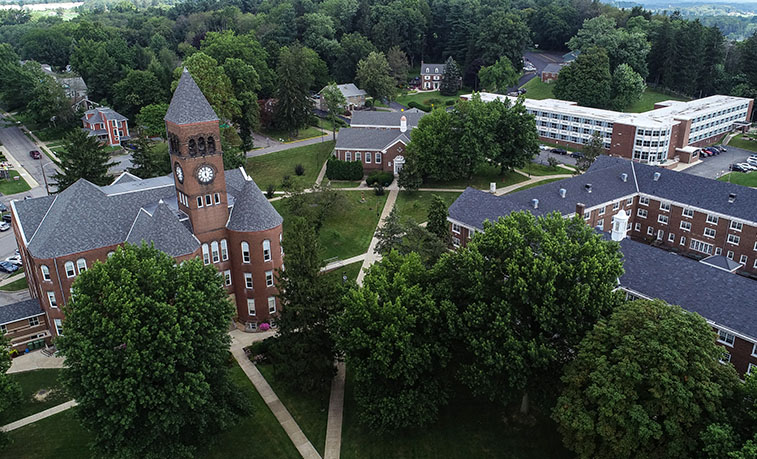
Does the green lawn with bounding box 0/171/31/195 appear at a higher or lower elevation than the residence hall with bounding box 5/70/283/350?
lower

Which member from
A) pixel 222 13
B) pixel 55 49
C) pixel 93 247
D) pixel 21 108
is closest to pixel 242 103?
pixel 93 247

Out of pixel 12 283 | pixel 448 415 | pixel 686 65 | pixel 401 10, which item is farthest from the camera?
pixel 401 10

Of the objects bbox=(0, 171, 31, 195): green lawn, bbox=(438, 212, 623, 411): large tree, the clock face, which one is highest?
the clock face

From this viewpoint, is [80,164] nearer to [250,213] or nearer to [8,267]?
[8,267]

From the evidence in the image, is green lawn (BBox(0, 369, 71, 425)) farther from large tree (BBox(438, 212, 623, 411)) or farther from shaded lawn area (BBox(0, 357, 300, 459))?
large tree (BBox(438, 212, 623, 411))

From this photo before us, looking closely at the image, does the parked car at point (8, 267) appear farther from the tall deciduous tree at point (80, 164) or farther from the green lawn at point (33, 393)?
the green lawn at point (33, 393)

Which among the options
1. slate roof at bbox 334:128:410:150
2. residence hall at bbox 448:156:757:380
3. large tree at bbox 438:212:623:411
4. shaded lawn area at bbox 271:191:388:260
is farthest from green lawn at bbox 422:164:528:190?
large tree at bbox 438:212:623:411

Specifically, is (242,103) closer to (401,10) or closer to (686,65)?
(401,10)
